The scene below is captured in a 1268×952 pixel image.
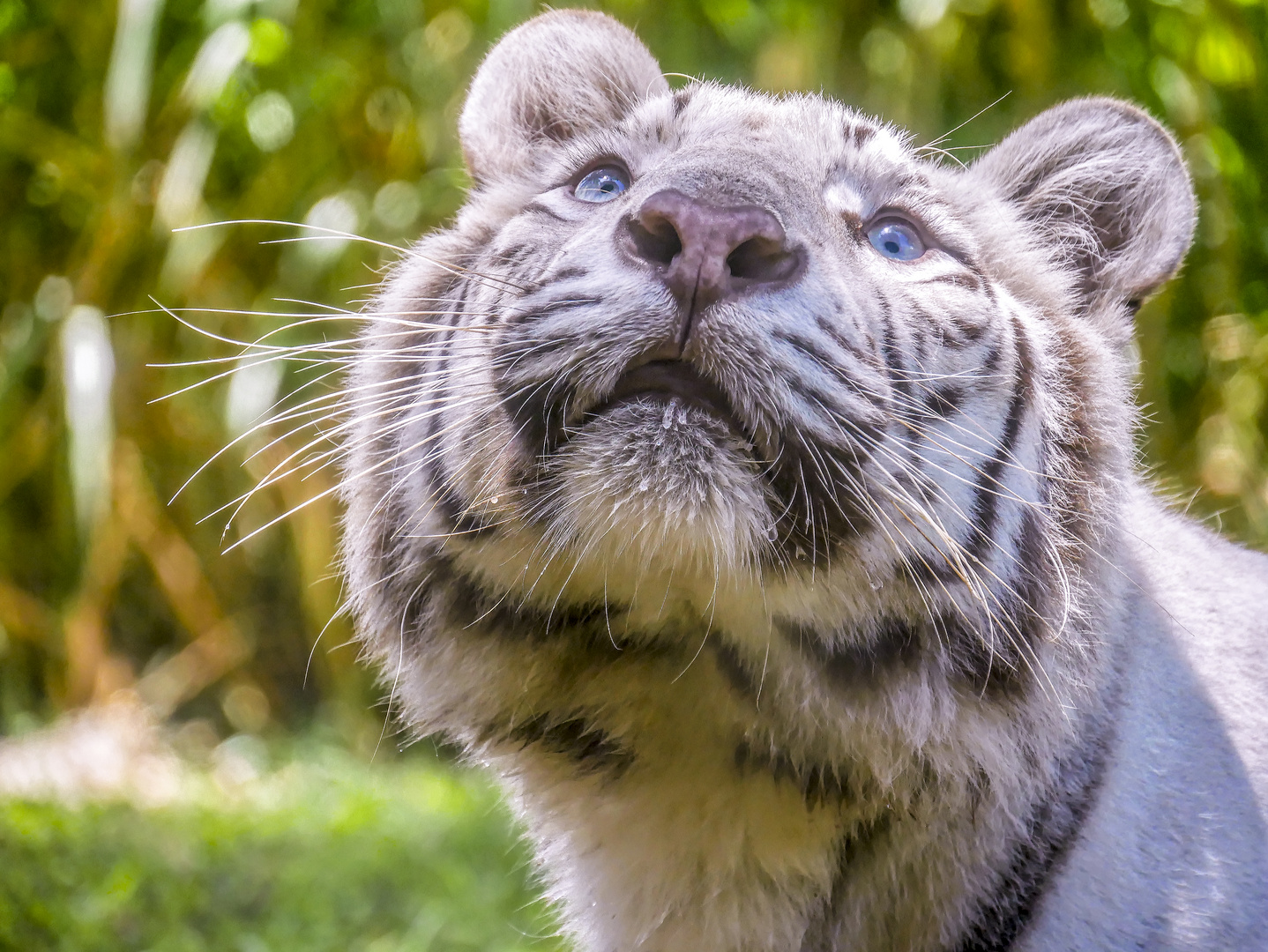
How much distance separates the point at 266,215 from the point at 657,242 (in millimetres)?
4407

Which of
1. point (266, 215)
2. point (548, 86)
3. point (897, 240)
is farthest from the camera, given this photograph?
point (266, 215)

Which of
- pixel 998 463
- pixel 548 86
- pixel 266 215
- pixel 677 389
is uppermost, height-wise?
pixel 548 86

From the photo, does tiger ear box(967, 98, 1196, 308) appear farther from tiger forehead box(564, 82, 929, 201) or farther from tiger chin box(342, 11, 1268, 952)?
tiger forehead box(564, 82, 929, 201)

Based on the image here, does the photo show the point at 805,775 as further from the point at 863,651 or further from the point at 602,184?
the point at 602,184

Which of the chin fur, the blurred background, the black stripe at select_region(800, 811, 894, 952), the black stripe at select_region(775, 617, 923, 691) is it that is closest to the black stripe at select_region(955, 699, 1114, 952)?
the black stripe at select_region(800, 811, 894, 952)

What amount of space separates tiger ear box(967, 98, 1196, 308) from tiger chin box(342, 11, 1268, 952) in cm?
1

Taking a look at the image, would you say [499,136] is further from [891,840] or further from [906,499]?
[891,840]

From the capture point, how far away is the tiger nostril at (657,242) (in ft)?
4.87

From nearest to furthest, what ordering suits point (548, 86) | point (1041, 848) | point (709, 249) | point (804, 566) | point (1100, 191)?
point (709, 249) → point (804, 566) → point (1041, 848) → point (1100, 191) → point (548, 86)

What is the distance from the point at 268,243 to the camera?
14.5 feet

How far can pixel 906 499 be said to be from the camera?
159cm

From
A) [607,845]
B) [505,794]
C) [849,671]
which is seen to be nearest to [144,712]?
[505,794]

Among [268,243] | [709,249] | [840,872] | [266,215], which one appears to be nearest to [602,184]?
[709,249]

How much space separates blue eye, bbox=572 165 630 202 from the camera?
1.97 meters
